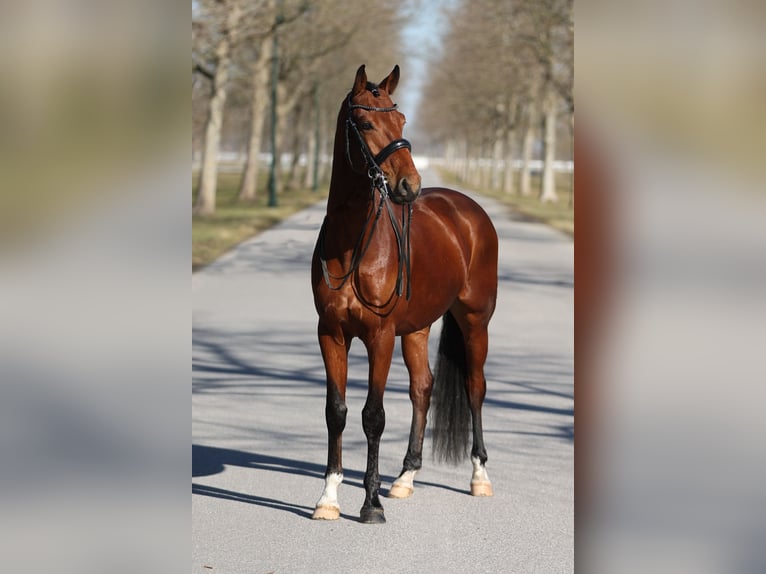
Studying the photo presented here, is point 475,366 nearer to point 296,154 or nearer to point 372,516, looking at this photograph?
point 372,516

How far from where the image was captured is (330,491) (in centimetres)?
575

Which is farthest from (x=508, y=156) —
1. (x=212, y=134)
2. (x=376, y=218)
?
(x=376, y=218)

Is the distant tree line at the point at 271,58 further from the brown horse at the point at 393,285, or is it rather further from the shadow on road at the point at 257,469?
the brown horse at the point at 393,285

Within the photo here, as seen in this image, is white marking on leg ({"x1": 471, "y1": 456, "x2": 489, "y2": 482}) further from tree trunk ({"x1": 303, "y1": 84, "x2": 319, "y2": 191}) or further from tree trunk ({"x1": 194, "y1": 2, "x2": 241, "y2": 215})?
tree trunk ({"x1": 303, "y1": 84, "x2": 319, "y2": 191})

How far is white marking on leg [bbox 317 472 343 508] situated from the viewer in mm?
5716

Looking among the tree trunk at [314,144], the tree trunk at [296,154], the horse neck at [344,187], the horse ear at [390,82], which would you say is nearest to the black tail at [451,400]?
the horse neck at [344,187]

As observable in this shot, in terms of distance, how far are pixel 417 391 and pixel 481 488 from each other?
0.65m

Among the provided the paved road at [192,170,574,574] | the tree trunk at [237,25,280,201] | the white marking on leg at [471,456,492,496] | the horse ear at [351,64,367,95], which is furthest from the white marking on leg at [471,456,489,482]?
the tree trunk at [237,25,280,201]

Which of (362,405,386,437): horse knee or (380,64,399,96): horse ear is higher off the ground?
(380,64,399,96): horse ear
